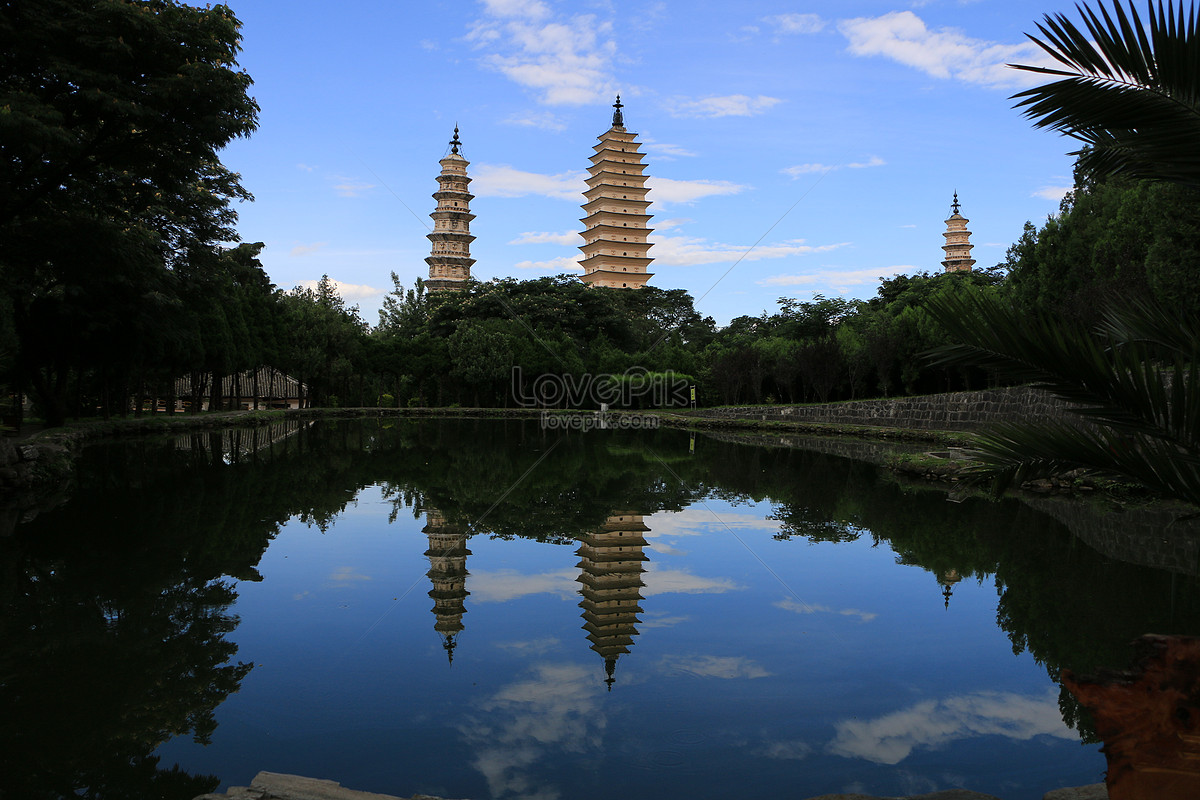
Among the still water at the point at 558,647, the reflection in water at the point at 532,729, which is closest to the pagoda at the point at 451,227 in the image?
the still water at the point at 558,647

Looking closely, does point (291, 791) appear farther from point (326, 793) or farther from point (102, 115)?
point (102, 115)

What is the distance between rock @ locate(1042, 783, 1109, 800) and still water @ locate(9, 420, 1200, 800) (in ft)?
1.56

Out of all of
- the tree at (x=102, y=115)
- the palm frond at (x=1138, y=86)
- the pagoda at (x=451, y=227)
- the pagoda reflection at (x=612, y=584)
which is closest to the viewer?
the palm frond at (x=1138, y=86)

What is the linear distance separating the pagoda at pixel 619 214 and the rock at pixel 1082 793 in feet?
196

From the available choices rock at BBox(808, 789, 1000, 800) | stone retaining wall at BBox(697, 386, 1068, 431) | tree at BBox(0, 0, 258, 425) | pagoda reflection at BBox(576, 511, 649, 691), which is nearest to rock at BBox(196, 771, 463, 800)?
rock at BBox(808, 789, 1000, 800)

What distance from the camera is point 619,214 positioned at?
6238 cm

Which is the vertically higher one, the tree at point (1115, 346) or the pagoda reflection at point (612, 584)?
the tree at point (1115, 346)

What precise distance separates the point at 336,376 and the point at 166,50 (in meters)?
29.9

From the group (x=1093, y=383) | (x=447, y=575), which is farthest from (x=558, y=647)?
(x=1093, y=383)

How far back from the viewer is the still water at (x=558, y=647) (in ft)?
11.0

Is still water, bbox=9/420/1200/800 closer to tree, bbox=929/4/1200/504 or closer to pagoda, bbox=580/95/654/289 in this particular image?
tree, bbox=929/4/1200/504

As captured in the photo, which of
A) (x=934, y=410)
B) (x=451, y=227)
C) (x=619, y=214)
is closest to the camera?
(x=934, y=410)

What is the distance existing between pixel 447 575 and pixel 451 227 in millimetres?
54503

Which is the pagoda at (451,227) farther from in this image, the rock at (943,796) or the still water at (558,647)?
the rock at (943,796)
